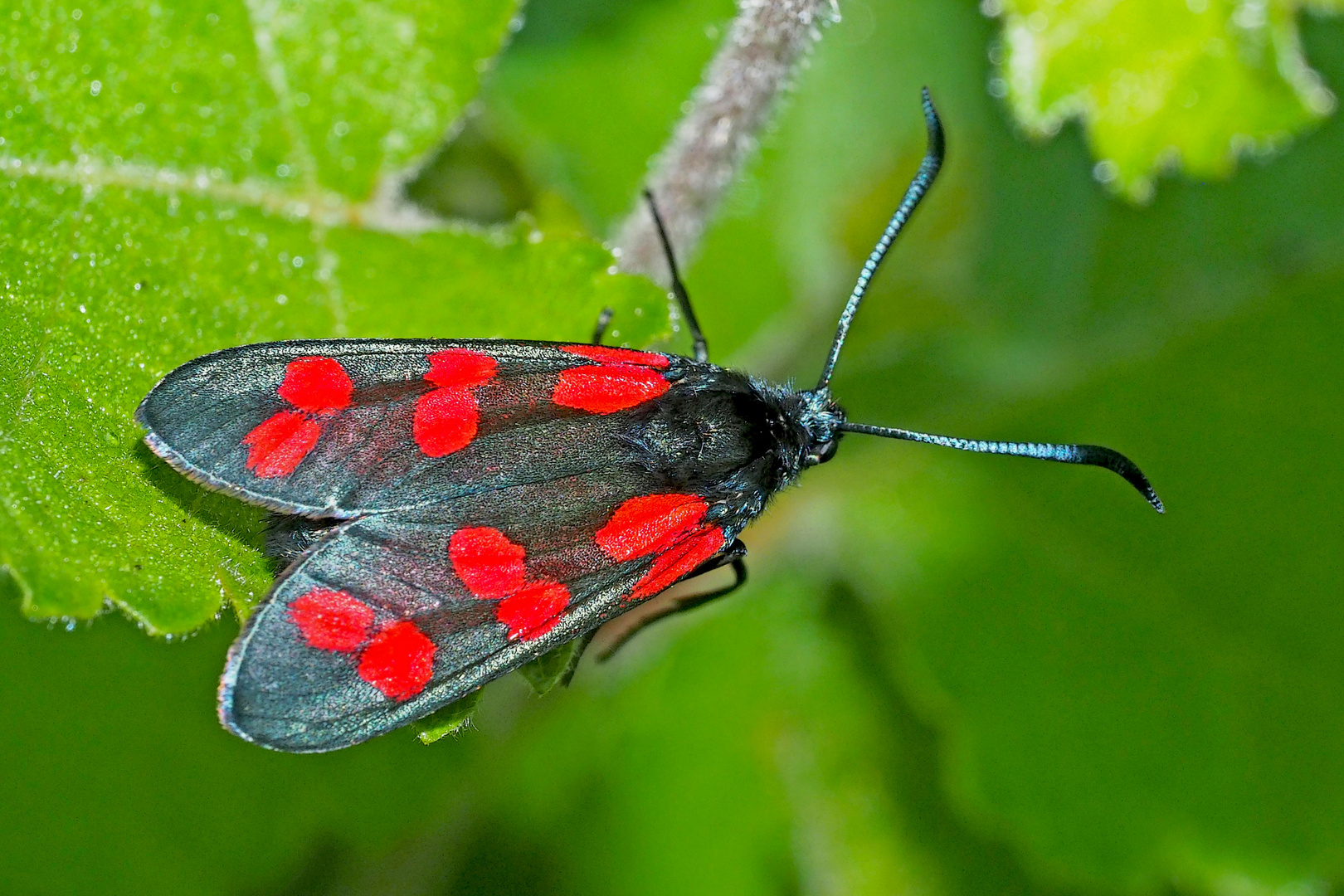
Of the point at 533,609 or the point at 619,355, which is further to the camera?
the point at 619,355

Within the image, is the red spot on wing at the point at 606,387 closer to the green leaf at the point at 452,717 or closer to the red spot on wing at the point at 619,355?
the red spot on wing at the point at 619,355

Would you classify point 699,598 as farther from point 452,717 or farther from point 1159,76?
point 1159,76

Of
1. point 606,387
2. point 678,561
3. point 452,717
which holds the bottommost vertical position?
point 452,717

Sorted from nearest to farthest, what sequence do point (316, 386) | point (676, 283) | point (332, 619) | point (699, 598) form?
point (332, 619)
point (316, 386)
point (676, 283)
point (699, 598)

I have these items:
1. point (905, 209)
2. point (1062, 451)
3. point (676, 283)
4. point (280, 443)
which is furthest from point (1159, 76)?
point (280, 443)

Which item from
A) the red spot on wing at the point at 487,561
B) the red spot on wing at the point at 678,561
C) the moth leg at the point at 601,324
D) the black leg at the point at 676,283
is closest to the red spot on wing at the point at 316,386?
the red spot on wing at the point at 487,561

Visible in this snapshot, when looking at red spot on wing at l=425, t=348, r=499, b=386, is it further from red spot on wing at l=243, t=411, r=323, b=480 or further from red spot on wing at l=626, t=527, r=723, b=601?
red spot on wing at l=626, t=527, r=723, b=601

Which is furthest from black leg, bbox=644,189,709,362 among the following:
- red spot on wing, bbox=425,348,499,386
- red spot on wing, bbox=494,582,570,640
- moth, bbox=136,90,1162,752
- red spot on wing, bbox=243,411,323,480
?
red spot on wing, bbox=243,411,323,480
